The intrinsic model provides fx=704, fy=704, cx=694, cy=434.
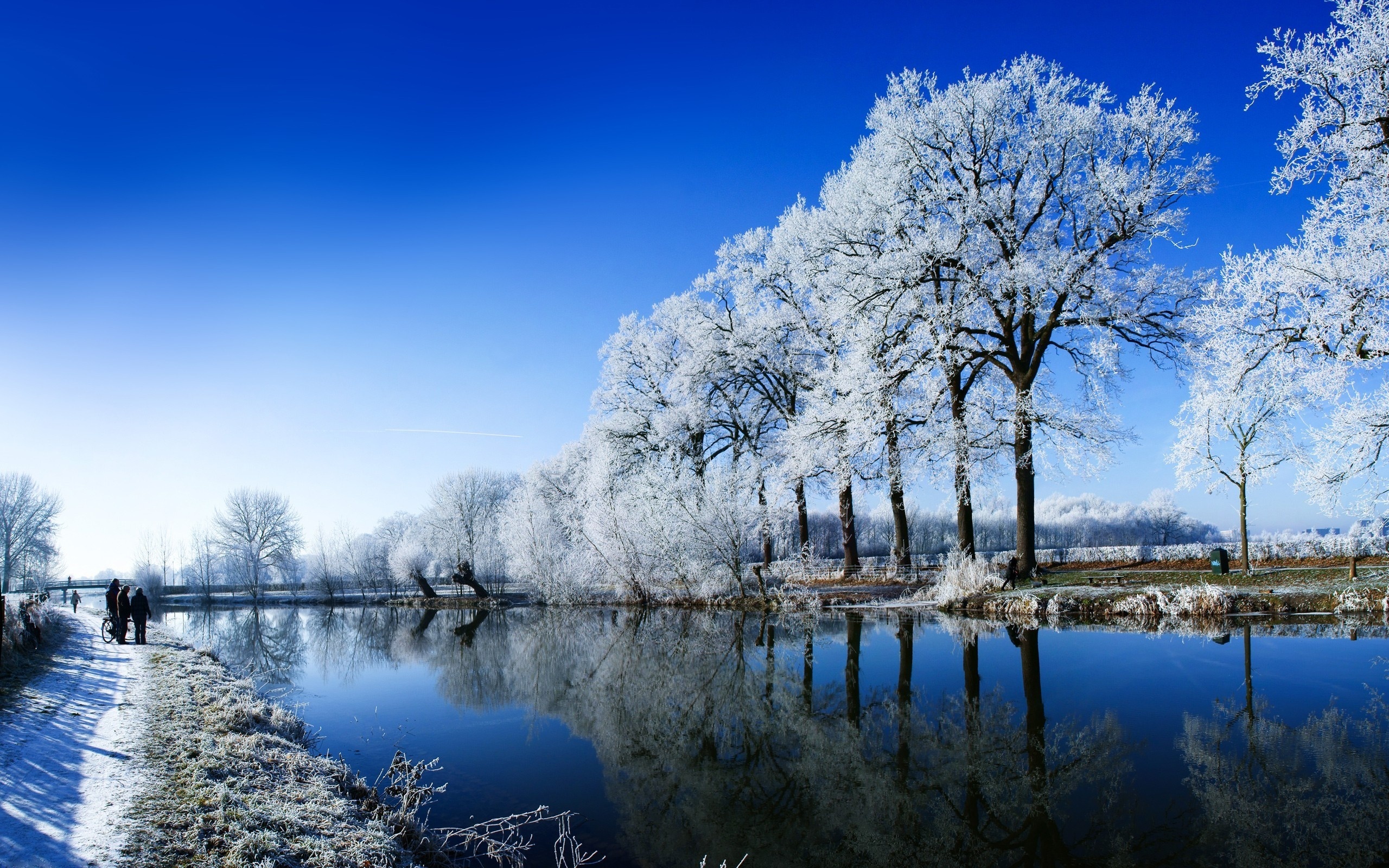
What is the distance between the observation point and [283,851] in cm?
502

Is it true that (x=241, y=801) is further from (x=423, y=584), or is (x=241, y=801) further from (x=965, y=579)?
(x=423, y=584)

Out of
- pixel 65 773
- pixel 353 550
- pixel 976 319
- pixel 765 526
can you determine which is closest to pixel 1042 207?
pixel 976 319

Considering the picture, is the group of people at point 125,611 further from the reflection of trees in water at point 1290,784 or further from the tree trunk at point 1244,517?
the tree trunk at point 1244,517

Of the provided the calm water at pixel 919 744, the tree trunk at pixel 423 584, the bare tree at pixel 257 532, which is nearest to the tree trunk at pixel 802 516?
the calm water at pixel 919 744

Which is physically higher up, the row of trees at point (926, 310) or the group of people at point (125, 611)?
the row of trees at point (926, 310)

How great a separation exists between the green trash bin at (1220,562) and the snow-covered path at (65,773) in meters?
22.0

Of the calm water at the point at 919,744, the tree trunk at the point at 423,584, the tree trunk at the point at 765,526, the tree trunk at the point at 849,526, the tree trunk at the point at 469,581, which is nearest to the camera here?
the calm water at the point at 919,744

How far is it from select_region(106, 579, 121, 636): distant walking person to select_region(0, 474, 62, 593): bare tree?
43.1m

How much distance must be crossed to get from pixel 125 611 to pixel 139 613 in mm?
449

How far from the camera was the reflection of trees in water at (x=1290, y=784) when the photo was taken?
200 inches

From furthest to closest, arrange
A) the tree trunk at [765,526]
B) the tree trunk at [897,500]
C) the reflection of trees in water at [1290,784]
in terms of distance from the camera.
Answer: the tree trunk at [765,526], the tree trunk at [897,500], the reflection of trees in water at [1290,784]

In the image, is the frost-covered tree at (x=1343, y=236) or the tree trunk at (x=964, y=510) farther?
the tree trunk at (x=964, y=510)

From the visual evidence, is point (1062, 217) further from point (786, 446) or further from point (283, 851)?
point (283, 851)

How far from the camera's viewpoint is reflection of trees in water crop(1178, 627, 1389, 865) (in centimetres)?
507
